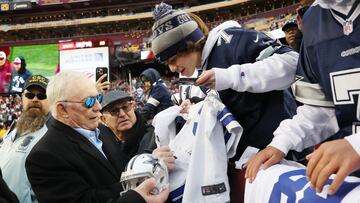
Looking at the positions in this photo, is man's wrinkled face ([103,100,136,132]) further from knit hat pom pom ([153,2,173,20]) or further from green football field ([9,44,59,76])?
green football field ([9,44,59,76])

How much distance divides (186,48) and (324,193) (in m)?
1.08

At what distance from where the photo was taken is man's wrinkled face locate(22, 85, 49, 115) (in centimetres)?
341

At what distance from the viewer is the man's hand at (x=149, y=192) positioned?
5.49 ft

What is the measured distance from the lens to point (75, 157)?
2.01 m

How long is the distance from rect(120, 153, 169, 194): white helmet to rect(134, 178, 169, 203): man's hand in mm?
16

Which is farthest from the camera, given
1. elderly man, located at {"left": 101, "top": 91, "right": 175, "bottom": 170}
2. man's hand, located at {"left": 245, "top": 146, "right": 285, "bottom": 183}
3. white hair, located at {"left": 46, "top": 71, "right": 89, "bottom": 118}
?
elderly man, located at {"left": 101, "top": 91, "right": 175, "bottom": 170}

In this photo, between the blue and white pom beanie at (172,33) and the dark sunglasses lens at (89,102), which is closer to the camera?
the blue and white pom beanie at (172,33)

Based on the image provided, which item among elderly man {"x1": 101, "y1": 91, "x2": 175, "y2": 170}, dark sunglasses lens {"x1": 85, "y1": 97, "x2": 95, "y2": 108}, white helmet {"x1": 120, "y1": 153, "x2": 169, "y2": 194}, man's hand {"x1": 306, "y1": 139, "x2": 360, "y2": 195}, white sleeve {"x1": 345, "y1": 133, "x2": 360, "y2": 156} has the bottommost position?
elderly man {"x1": 101, "y1": 91, "x2": 175, "y2": 170}

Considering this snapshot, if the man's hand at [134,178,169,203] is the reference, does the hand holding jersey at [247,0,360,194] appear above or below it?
above

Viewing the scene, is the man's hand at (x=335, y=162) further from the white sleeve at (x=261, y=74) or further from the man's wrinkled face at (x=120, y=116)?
the man's wrinkled face at (x=120, y=116)

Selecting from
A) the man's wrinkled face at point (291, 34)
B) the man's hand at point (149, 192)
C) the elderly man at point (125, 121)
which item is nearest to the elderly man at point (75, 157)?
the man's hand at point (149, 192)

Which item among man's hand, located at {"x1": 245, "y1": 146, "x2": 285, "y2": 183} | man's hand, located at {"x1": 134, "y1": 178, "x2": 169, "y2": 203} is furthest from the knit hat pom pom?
man's hand, located at {"x1": 245, "y1": 146, "x2": 285, "y2": 183}

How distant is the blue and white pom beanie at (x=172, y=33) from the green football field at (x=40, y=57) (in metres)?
28.1

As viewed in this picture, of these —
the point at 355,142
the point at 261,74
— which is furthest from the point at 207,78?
the point at 355,142
